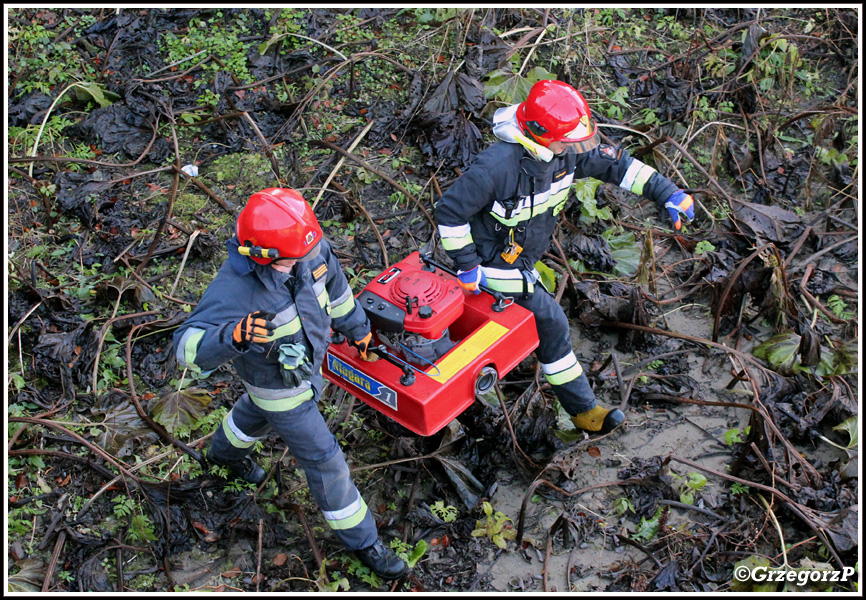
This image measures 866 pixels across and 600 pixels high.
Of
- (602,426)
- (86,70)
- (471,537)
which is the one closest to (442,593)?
(471,537)

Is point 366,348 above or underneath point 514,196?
underneath

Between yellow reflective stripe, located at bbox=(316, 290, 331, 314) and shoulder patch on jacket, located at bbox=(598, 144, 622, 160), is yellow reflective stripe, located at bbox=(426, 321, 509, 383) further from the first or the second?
shoulder patch on jacket, located at bbox=(598, 144, 622, 160)

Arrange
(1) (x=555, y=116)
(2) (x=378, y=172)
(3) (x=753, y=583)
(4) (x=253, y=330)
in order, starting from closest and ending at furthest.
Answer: (4) (x=253, y=330) → (1) (x=555, y=116) → (3) (x=753, y=583) → (2) (x=378, y=172)

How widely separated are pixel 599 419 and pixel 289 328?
79.8 inches

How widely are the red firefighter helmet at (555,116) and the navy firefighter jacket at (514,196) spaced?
137mm

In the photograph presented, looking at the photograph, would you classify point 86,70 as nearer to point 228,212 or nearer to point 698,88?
point 228,212

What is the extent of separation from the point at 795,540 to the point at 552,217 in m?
2.15

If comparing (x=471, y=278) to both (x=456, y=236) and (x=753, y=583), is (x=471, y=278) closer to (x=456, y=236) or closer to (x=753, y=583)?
(x=456, y=236)

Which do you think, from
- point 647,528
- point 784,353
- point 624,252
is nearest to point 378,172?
point 624,252

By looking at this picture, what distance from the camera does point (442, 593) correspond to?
3887 millimetres

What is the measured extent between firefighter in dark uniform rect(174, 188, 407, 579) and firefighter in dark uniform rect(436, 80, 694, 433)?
77cm

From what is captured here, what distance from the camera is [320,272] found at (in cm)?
343

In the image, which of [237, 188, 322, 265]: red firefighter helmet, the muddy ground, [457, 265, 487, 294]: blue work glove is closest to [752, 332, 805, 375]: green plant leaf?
the muddy ground

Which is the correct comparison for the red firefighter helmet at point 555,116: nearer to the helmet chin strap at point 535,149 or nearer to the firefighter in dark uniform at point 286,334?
the helmet chin strap at point 535,149
